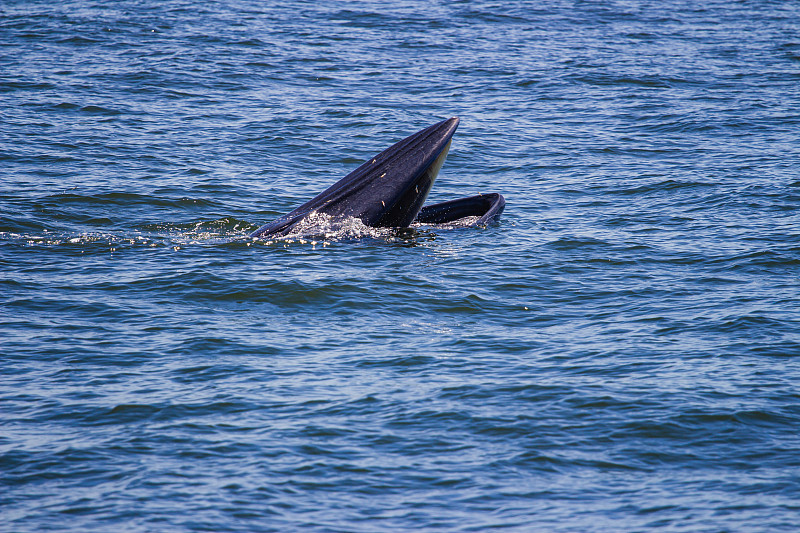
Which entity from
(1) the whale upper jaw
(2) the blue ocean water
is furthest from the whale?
(2) the blue ocean water

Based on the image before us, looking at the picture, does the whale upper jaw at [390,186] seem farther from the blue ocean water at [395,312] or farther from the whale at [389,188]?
the blue ocean water at [395,312]

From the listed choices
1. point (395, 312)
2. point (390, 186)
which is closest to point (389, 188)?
point (390, 186)

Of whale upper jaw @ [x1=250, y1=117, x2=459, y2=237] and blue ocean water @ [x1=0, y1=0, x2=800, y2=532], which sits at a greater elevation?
whale upper jaw @ [x1=250, y1=117, x2=459, y2=237]

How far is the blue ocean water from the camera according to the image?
26.1 feet

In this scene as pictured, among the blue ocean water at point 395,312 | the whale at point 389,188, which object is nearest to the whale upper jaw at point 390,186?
the whale at point 389,188

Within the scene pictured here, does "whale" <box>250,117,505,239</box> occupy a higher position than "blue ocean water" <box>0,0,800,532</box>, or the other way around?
"whale" <box>250,117,505,239</box>

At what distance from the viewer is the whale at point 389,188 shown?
13766 millimetres

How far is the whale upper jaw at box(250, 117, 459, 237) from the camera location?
1376 cm

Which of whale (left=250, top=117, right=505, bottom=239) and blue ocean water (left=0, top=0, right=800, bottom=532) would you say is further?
whale (left=250, top=117, right=505, bottom=239)

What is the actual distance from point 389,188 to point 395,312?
2.67 metres

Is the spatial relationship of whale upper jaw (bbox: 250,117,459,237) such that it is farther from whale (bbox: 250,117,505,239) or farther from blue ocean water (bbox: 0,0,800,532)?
blue ocean water (bbox: 0,0,800,532)

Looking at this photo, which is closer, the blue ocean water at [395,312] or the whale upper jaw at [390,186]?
the blue ocean water at [395,312]

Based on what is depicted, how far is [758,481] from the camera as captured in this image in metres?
8.12

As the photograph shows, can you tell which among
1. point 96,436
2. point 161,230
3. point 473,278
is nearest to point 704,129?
point 473,278
